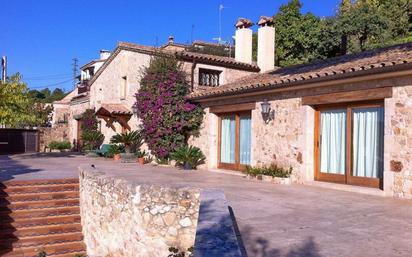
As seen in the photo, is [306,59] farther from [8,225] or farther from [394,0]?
[8,225]

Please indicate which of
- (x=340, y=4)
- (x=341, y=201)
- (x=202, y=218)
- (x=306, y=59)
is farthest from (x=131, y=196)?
(x=340, y=4)

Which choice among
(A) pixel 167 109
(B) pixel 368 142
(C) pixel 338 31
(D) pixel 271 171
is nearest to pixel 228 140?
(A) pixel 167 109

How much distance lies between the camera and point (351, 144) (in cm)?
1072

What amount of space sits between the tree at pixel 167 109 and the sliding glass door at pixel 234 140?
4.68 feet

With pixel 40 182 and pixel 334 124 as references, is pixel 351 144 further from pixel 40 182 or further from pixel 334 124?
pixel 40 182

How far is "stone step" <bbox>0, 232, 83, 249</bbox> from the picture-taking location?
9.98 m

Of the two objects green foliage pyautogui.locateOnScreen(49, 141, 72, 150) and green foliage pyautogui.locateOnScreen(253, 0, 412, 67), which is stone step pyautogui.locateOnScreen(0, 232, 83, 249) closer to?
green foliage pyautogui.locateOnScreen(253, 0, 412, 67)

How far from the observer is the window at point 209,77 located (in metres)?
19.3

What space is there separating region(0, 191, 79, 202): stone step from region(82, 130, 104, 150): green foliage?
13.2 metres

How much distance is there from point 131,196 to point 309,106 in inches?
238

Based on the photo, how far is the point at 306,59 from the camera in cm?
2752

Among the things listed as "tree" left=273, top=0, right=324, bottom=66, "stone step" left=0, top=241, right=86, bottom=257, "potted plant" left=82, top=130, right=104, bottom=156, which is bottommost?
"stone step" left=0, top=241, right=86, bottom=257

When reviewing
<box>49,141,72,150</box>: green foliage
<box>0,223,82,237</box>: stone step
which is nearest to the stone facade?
<box>0,223,82,237</box>: stone step

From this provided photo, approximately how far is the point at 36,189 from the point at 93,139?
13.3 metres
